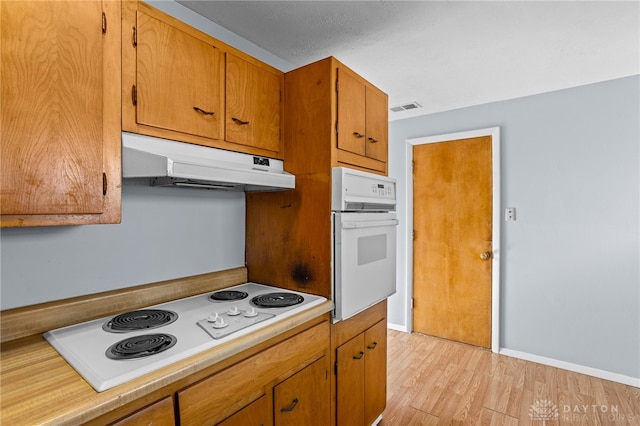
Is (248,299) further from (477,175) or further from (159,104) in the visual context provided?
(477,175)

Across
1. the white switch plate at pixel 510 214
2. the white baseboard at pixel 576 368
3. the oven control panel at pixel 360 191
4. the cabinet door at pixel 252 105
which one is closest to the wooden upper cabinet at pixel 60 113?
the cabinet door at pixel 252 105

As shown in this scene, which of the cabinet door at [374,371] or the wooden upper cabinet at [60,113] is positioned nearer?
the wooden upper cabinet at [60,113]

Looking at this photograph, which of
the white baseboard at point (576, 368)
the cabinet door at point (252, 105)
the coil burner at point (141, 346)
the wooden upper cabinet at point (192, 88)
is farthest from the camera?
the white baseboard at point (576, 368)

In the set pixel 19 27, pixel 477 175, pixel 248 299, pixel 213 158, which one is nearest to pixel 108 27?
pixel 19 27

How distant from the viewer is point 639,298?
2443mm

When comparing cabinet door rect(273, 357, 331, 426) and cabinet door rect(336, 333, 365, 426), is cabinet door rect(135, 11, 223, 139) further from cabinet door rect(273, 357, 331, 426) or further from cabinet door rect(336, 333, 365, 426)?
cabinet door rect(336, 333, 365, 426)

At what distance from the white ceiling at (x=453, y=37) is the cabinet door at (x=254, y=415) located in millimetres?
1808

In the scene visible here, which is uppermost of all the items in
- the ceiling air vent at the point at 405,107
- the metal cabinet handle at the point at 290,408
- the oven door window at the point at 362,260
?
the ceiling air vent at the point at 405,107

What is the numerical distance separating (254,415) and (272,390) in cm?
10

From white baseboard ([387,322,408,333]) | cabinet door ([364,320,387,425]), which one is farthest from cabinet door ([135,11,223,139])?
white baseboard ([387,322,408,333])

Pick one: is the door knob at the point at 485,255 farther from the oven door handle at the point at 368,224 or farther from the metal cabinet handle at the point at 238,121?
the metal cabinet handle at the point at 238,121

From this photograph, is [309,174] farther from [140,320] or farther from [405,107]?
[405,107]

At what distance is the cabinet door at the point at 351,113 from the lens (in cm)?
169

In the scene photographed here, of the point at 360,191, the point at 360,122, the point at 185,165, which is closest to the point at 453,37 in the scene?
the point at 360,122
